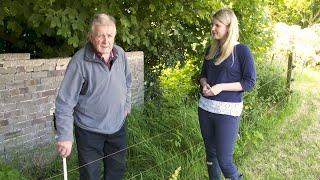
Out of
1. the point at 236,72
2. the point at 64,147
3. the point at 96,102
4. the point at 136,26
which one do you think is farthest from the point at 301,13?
the point at 64,147

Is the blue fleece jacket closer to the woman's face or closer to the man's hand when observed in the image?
the man's hand

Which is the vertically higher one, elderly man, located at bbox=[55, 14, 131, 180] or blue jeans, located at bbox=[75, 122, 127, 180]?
elderly man, located at bbox=[55, 14, 131, 180]

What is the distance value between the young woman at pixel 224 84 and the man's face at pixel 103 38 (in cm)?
99

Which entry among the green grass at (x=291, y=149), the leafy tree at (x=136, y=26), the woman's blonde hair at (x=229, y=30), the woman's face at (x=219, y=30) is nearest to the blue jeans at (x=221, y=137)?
the woman's blonde hair at (x=229, y=30)

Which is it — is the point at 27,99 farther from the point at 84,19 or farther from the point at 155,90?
the point at 155,90

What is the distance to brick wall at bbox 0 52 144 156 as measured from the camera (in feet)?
15.8

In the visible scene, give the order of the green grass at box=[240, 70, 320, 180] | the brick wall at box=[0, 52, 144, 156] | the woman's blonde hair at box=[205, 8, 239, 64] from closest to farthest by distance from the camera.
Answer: the woman's blonde hair at box=[205, 8, 239, 64] < the brick wall at box=[0, 52, 144, 156] < the green grass at box=[240, 70, 320, 180]

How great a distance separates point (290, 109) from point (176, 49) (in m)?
2.26

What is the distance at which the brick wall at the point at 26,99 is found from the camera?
4824 mm

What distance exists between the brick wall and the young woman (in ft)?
7.36

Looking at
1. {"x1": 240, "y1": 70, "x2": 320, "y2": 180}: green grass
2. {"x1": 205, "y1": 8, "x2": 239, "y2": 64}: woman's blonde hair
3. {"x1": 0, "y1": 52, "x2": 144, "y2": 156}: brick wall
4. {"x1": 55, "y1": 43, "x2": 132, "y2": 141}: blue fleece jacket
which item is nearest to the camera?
{"x1": 55, "y1": 43, "x2": 132, "y2": 141}: blue fleece jacket

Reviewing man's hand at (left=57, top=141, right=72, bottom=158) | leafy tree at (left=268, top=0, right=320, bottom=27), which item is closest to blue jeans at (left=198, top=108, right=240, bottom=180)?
man's hand at (left=57, top=141, right=72, bottom=158)

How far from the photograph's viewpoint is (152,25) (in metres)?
6.75

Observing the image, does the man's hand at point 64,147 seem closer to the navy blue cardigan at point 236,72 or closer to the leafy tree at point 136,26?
the navy blue cardigan at point 236,72
